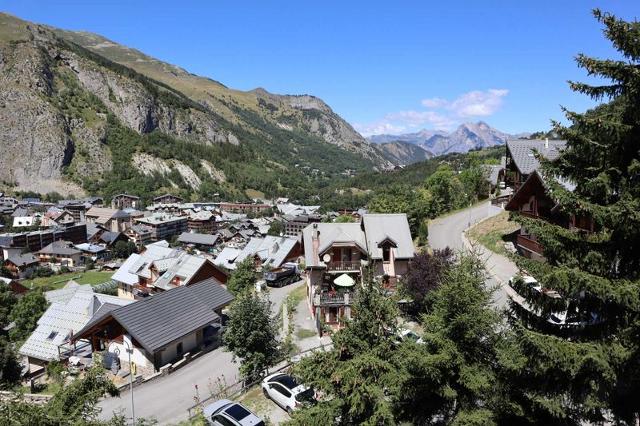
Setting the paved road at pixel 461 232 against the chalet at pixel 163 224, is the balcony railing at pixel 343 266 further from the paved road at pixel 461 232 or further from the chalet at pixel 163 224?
the chalet at pixel 163 224

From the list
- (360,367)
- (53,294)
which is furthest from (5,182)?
(360,367)

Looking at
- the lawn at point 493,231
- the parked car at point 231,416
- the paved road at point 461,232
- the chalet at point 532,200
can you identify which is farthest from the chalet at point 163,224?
the parked car at point 231,416

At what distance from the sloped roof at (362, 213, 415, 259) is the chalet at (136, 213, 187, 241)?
11534cm

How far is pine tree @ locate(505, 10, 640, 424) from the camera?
8.63 m

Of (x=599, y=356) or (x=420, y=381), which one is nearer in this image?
(x=599, y=356)

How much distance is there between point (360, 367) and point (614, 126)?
28.4 ft

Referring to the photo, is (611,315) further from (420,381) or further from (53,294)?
(53,294)

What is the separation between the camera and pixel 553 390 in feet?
32.7

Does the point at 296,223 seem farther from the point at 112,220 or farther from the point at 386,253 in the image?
the point at 386,253

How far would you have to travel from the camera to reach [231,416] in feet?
60.6

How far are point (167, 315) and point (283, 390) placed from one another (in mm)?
13727

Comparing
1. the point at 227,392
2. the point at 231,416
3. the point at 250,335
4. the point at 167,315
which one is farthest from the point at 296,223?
the point at 231,416

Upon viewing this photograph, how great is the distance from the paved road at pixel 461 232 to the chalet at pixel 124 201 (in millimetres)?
152936

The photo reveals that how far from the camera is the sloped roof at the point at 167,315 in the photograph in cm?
2800
